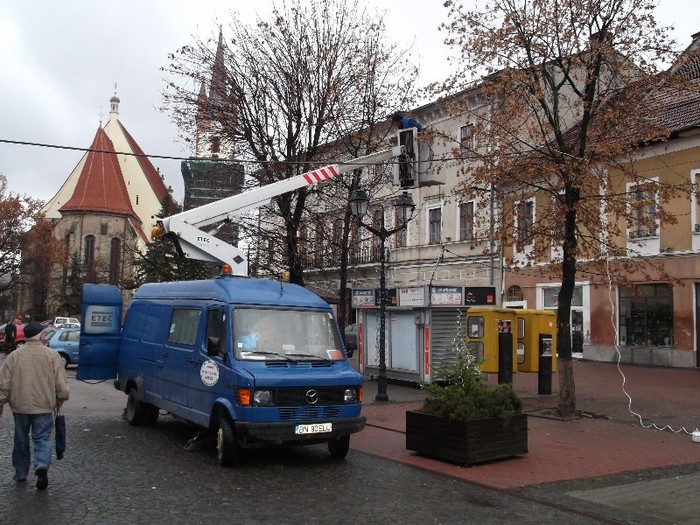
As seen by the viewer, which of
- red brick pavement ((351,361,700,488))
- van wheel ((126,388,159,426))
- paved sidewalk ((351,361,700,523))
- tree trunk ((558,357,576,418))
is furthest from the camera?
tree trunk ((558,357,576,418))

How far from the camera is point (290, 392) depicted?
9148 mm

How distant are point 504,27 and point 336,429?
926cm

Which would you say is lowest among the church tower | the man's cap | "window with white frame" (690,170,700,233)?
the man's cap

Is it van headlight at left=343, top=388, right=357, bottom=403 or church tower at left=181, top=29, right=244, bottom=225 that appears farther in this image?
church tower at left=181, top=29, right=244, bottom=225

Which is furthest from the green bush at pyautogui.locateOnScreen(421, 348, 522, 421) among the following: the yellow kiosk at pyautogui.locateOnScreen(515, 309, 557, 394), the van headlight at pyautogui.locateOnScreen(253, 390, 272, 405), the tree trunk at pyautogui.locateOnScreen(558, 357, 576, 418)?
the yellow kiosk at pyautogui.locateOnScreen(515, 309, 557, 394)

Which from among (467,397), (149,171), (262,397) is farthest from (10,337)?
(149,171)

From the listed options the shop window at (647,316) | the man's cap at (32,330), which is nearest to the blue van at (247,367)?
the man's cap at (32,330)

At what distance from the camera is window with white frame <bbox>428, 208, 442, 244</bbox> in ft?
121

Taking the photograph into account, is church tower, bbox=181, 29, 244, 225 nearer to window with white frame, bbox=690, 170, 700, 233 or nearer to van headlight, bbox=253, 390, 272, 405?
van headlight, bbox=253, 390, 272, 405

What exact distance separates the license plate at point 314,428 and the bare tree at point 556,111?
673 cm

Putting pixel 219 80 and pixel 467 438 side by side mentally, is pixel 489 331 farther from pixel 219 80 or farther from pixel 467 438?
pixel 219 80

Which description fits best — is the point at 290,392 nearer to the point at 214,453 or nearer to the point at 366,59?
the point at 214,453

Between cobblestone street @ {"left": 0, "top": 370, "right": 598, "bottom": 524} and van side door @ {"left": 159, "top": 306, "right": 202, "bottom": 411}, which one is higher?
van side door @ {"left": 159, "top": 306, "right": 202, "bottom": 411}

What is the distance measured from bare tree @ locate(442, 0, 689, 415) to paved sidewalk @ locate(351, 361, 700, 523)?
1.50 m
